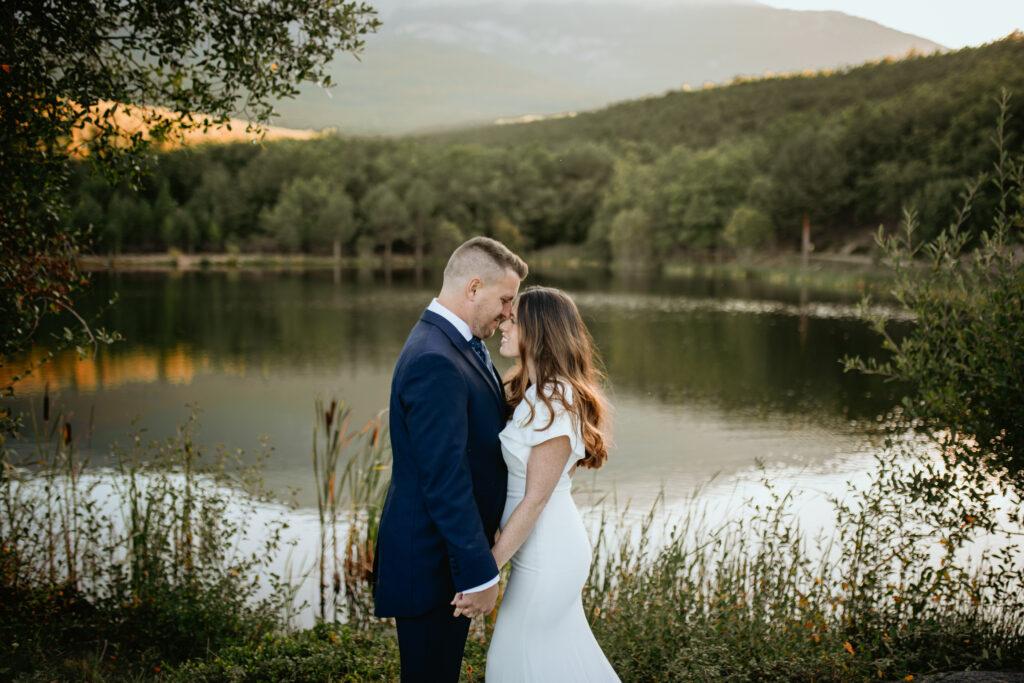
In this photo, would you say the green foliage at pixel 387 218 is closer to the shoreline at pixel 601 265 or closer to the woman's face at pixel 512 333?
the shoreline at pixel 601 265

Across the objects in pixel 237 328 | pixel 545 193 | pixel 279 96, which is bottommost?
pixel 237 328

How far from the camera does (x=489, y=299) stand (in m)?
3.16

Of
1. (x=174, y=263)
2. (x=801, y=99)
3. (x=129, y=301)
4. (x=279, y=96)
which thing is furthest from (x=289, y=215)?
(x=279, y=96)

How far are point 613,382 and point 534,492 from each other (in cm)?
1755

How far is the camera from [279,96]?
607cm

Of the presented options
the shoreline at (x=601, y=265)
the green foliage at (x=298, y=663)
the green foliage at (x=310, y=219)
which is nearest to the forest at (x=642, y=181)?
the green foliage at (x=310, y=219)

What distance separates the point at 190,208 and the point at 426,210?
1105 inches

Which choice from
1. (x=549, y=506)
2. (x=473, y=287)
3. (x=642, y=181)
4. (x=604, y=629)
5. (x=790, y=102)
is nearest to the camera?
(x=473, y=287)

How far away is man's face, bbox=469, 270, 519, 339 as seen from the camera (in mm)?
3137

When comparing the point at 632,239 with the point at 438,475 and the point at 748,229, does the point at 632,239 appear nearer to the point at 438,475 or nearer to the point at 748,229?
the point at 748,229

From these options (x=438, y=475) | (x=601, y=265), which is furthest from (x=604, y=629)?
(x=601, y=265)

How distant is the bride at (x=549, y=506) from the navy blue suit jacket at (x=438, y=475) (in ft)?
0.44

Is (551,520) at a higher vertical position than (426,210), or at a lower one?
lower

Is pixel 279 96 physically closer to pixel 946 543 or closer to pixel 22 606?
pixel 22 606
